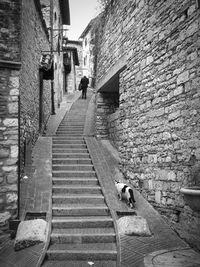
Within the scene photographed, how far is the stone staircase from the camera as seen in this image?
13.8ft

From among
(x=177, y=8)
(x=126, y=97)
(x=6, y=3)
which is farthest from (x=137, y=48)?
(x=6, y=3)

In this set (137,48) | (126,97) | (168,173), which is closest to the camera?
(168,173)

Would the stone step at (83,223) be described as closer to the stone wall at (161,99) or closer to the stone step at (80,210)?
the stone step at (80,210)

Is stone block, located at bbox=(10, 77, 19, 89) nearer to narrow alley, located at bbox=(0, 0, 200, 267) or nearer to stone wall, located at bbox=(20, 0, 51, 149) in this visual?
narrow alley, located at bbox=(0, 0, 200, 267)

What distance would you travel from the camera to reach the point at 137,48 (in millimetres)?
6371

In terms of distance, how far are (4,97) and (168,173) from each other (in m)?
3.16

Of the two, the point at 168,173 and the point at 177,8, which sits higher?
the point at 177,8

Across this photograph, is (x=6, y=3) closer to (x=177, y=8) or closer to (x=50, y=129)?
(x=177, y=8)

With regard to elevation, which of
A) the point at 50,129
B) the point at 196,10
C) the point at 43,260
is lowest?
the point at 43,260

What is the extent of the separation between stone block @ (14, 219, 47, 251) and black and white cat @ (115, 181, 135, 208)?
1679 millimetres

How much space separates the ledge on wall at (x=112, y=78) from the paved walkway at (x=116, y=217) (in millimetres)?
1890

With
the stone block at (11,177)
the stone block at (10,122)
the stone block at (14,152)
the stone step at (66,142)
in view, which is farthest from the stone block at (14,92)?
the stone step at (66,142)

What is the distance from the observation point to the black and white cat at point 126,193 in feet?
18.3

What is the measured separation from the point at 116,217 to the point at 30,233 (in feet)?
5.07
